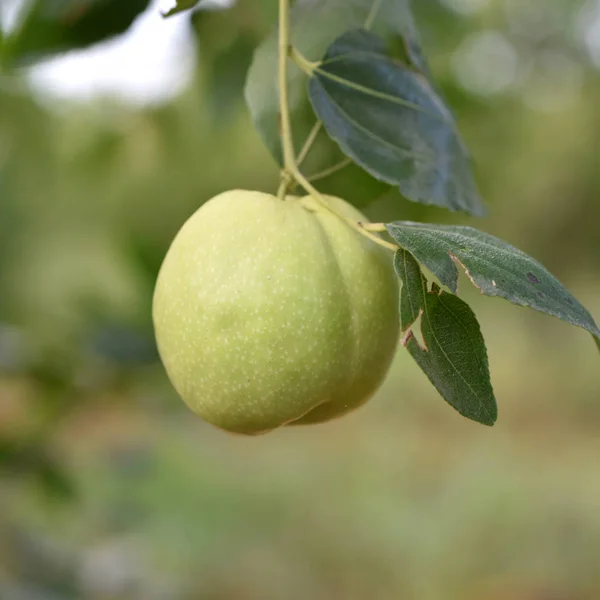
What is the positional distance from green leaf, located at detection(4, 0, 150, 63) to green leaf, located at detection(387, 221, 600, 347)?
1.42 ft

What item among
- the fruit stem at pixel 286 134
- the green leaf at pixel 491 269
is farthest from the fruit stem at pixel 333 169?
the green leaf at pixel 491 269

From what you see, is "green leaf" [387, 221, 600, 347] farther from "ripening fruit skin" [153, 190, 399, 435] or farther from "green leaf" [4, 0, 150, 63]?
"green leaf" [4, 0, 150, 63]

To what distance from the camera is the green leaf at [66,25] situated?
27.5 inches

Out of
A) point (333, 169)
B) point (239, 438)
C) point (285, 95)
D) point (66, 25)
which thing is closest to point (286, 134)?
point (285, 95)

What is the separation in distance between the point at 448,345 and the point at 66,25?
1.70 ft

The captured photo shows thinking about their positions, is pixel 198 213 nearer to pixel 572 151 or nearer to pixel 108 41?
pixel 108 41

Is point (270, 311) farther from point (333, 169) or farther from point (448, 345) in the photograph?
point (333, 169)

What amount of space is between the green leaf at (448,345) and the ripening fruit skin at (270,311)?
77 mm

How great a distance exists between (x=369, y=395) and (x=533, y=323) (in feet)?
22.1

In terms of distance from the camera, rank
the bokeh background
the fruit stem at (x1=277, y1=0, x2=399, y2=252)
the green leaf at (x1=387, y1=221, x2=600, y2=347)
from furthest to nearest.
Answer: the bokeh background, the fruit stem at (x1=277, y1=0, x2=399, y2=252), the green leaf at (x1=387, y1=221, x2=600, y2=347)

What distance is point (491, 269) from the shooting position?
1.33 feet

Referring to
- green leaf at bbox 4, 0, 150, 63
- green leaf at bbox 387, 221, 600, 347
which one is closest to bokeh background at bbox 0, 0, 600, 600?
green leaf at bbox 4, 0, 150, 63

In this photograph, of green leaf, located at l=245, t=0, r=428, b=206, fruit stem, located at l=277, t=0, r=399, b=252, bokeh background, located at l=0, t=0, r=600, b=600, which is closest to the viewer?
fruit stem, located at l=277, t=0, r=399, b=252

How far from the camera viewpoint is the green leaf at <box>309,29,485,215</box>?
1.70 feet
